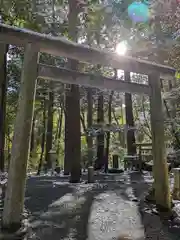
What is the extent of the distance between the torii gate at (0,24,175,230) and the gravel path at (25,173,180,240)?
0.51m

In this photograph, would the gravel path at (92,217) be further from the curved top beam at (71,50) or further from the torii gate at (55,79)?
the curved top beam at (71,50)

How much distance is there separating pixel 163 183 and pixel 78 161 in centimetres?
425

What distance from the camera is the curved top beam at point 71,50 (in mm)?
3680

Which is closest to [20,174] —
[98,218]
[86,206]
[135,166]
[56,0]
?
[98,218]

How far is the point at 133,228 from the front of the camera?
3.89 metres

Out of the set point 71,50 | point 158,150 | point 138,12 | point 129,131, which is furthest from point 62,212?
point 129,131

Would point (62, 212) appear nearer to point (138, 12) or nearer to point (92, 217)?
point (92, 217)

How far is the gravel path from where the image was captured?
3.65 meters

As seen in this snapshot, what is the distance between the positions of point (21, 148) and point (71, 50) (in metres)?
1.65

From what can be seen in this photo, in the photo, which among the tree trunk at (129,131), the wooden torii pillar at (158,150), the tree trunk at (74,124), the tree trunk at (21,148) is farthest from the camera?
the tree trunk at (129,131)

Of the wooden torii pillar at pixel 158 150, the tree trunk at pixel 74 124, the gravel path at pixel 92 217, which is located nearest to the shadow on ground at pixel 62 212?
the gravel path at pixel 92 217

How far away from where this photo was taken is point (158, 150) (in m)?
4.96

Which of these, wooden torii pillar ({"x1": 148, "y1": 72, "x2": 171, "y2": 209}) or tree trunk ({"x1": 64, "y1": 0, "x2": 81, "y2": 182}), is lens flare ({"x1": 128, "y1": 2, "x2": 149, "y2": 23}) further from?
tree trunk ({"x1": 64, "y1": 0, "x2": 81, "y2": 182})

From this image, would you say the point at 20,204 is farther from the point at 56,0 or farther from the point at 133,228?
the point at 56,0
